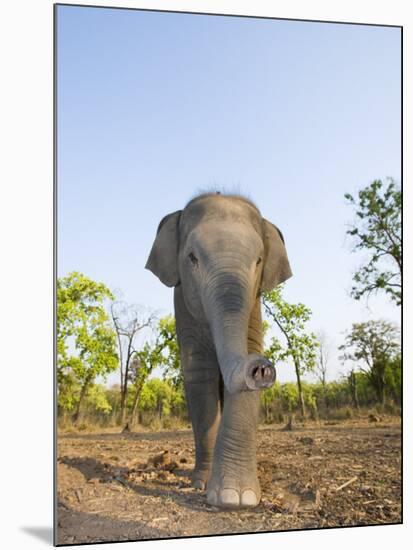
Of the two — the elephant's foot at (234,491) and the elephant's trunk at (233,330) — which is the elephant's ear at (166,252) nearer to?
the elephant's trunk at (233,330)

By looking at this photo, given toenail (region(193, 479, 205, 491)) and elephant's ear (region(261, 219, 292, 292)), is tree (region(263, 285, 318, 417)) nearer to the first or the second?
elephant's ear (region(261, 219, 292, 292))

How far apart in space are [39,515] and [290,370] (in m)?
1.67

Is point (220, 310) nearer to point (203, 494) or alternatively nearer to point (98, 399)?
point (98, 399)

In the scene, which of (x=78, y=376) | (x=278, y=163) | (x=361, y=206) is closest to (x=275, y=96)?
(x=278, y=163)

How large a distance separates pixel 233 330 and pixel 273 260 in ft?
2.52

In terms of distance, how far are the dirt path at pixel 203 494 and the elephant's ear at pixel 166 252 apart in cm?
90

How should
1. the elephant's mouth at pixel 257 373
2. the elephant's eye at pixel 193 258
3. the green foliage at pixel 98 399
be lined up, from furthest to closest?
the elephant's eye at pixel 193 258, the green foliage at pixel 98 399, the elephant's mouth at pixel 257 373

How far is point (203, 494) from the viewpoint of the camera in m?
6.03

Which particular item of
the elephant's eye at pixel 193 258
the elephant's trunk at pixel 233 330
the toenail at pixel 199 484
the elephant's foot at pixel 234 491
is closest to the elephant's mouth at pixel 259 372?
the elephant's trunk at pixel 233 330

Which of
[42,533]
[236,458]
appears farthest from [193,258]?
[42,533]

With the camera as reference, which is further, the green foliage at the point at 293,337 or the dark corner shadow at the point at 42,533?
the green foliage at the point at 293,337

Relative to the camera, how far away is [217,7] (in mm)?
6305

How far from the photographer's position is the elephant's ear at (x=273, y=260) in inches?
244

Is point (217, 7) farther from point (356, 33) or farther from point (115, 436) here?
point (115, 436)
